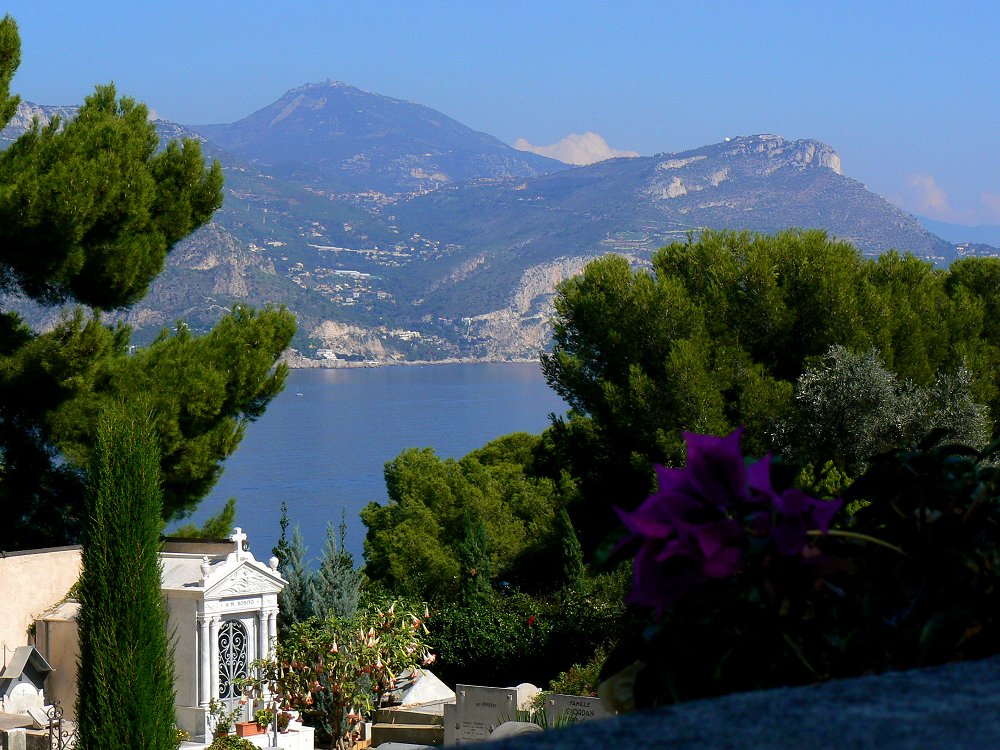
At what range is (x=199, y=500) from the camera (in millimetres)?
14445

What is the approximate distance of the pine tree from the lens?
585 inches

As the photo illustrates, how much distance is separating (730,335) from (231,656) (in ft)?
30.5

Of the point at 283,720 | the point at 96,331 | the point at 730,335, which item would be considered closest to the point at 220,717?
the point at 283,720

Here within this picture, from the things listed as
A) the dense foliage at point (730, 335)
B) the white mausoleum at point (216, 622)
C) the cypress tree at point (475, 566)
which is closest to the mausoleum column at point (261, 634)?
the white mausoleum at point (216, 622)

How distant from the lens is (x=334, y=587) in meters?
15.1

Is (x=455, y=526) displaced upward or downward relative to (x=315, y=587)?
downward

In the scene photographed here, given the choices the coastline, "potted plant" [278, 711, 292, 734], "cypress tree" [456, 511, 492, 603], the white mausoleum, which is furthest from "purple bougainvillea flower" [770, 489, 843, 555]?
the coastline

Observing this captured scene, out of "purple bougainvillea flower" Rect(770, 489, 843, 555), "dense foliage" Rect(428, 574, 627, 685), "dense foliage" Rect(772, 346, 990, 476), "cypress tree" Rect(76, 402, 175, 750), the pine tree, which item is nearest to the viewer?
"purple bougainvillea flower" Rect(770, 489, 843, 555)

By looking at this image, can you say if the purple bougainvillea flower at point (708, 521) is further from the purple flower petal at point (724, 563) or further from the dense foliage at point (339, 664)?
the dense foliage at point (339, 664)

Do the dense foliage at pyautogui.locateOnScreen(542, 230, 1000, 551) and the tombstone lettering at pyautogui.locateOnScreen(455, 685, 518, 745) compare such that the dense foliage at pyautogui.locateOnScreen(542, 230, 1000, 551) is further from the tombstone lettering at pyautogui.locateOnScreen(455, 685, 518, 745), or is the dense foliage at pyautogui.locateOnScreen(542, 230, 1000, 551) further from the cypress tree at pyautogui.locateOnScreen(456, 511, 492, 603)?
the tombstone lettering at pyautogui.locateOnScreen(455, 685, 518, 745)

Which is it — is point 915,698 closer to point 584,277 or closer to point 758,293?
point 758,293

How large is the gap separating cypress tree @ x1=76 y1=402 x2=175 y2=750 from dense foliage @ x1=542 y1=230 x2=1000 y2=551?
981cm

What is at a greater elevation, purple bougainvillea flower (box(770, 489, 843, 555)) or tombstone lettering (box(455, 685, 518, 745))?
purple bougainvillea flower (box(770, 489, 843, 555))

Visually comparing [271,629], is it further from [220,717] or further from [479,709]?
[479,709]
